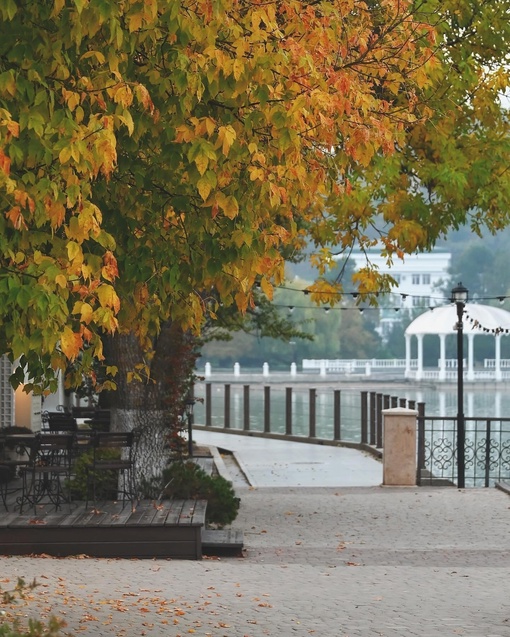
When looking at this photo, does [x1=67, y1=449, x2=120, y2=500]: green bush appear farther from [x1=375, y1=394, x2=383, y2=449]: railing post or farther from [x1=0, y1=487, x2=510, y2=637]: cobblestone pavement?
[x1=375, y1=394, x2=383, y2=449]: railing post

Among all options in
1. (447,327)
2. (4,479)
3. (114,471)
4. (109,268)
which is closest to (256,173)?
(109,268)

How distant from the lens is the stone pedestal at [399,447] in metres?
20.0

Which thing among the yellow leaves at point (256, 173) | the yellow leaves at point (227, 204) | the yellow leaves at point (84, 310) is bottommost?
the yellow leaves at point (84, 310)

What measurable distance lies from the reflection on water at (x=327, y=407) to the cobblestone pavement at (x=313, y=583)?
2494 centimetres

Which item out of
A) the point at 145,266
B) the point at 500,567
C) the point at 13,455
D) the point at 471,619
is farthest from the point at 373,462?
the point at 145,266

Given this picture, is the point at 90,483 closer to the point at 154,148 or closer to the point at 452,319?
the point at 154,148

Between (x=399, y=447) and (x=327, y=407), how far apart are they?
57.5m

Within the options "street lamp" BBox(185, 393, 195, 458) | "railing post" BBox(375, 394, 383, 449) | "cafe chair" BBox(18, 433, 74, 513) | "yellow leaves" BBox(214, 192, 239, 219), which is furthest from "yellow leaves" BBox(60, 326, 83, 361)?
"railing post" BBox(375, 394, 383, 449)

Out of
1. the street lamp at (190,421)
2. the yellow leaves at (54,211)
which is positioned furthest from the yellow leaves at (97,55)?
the street lamp at (190,421)

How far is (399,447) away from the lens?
2022 centimetres

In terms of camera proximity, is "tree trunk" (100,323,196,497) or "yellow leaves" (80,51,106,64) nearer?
"yellow leaves" (80,51,106,64)

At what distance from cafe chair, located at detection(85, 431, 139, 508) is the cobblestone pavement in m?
1.45

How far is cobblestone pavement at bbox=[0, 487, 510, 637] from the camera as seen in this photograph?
9266mm

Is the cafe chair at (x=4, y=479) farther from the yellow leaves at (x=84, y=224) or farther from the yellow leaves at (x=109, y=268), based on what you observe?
the yellow leaves at (x=84, y=224)
